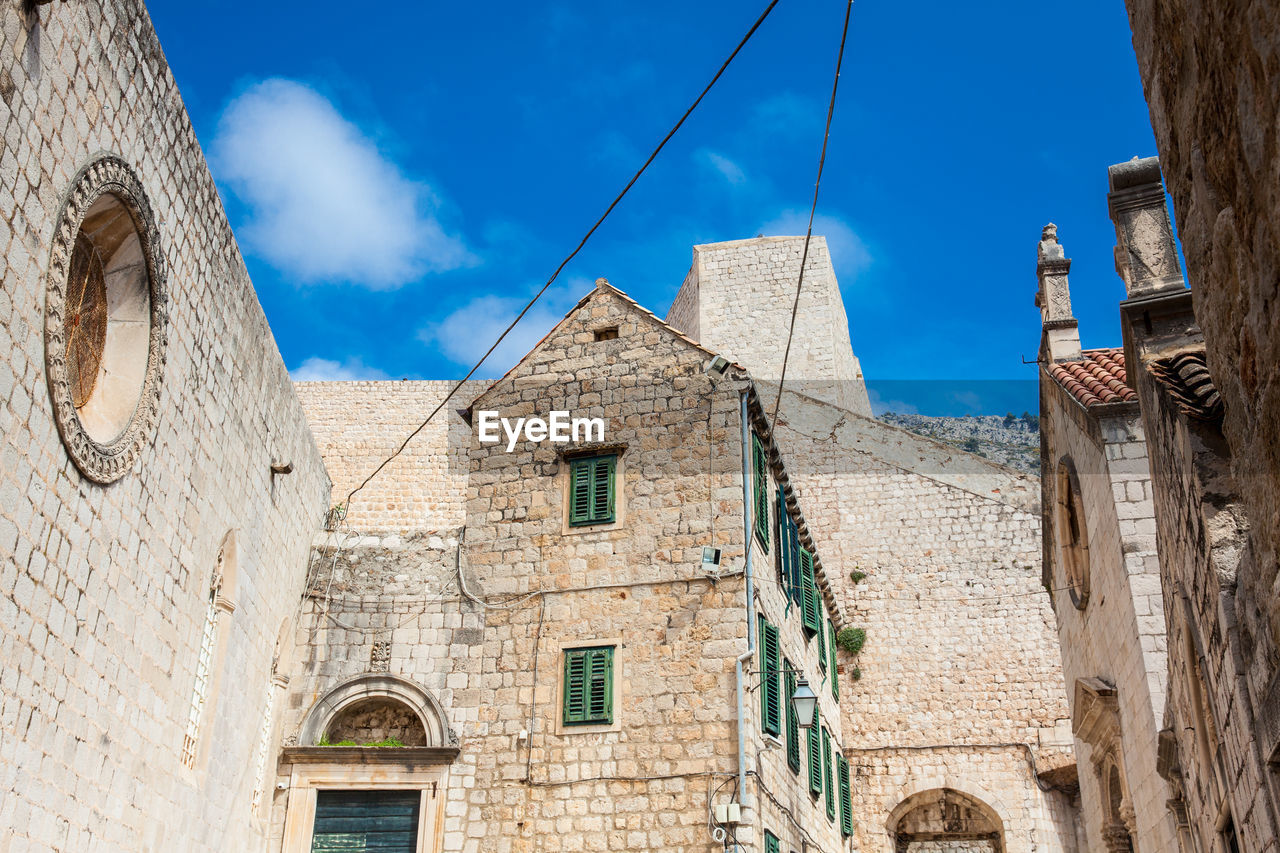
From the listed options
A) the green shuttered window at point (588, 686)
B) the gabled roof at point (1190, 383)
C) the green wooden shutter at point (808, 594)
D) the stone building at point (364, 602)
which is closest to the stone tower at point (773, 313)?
the stone building at point (364, 602)

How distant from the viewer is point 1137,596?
909 centimetres

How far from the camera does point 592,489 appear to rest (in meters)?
13.3

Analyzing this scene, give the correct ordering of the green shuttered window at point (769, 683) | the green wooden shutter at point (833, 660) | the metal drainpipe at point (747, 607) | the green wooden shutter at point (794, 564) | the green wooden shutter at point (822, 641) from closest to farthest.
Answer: the metal drainpipe at point (747, 607) → the green shuttered window at point (769, 683) → the green wooden shutter at point (794, 564) → the green wooden shutter at point (822, 641) → the green wooden shutter at point (833, 660)

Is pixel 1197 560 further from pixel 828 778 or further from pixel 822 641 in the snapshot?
pixel 822 641

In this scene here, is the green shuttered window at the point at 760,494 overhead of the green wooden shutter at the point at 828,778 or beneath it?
overhead

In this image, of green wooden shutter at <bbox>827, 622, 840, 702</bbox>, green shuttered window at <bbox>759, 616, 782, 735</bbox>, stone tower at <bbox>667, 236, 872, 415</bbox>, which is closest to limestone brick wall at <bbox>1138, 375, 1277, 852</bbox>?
green shuttered window at <bbox>759, 616, 782, 735</bbox>

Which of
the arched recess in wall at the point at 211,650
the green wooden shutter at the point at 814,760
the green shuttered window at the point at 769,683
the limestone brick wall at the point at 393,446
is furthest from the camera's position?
the limestone brick wall at the point at 393,446

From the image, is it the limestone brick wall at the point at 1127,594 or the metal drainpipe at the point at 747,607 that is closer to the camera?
the limestone brick wall at the point at 1127,594

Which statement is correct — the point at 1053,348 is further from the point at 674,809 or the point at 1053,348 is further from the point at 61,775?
the point at 61,775

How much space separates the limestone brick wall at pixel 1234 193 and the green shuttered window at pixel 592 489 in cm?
948

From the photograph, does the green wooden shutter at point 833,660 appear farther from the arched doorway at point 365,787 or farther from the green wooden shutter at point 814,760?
the arched doorway at point 365,787

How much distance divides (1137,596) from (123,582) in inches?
326

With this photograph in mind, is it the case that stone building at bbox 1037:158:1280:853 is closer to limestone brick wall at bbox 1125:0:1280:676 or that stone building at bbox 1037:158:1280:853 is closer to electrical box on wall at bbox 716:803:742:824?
limestone brick wall at bbox 1125:0:1280:676

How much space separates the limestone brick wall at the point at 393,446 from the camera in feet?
93.6
